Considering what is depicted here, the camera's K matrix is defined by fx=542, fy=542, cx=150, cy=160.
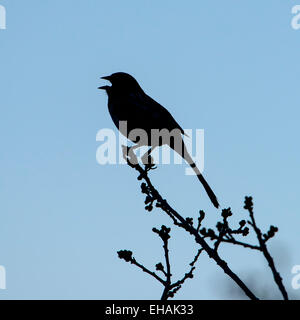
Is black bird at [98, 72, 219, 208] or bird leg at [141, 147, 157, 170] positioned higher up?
black bird at [98, 72, 219, 208]

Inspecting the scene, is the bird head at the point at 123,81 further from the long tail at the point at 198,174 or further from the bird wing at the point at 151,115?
the long tail at the point at 198,174

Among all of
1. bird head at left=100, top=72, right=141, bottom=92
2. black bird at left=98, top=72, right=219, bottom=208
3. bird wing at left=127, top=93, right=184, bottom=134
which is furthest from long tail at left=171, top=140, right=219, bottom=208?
bird head at left=100, top=72, right=141, bottom=92

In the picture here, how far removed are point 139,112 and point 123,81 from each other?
1036mm

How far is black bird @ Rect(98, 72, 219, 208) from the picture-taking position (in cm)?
642

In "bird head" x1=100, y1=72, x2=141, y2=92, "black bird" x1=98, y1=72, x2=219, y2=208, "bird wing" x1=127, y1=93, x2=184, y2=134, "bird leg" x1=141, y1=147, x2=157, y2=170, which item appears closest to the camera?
"bird leg" x1=141, y1=147, x2=157, y2=170

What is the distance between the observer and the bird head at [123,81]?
7637mm

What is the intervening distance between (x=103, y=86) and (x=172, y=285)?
4054 mm

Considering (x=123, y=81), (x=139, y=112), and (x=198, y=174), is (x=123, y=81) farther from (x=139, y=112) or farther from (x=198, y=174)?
(x=198, y=174)

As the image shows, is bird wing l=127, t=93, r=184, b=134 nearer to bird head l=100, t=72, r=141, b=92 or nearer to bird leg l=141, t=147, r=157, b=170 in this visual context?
bird head l=100, t=72, r=141, b=92

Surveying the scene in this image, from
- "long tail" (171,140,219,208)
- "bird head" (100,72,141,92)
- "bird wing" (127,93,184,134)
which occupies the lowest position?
"long tail" (171,140,219,208)
